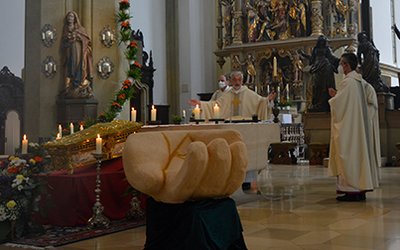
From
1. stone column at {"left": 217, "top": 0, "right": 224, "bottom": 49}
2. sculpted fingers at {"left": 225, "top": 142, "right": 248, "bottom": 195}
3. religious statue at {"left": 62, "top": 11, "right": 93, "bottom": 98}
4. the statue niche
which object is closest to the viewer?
sculpted fingers at {"left": 225, "top": 142, "right": 248, "bottom": 195}

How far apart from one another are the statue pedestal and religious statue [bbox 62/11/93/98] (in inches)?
5.2

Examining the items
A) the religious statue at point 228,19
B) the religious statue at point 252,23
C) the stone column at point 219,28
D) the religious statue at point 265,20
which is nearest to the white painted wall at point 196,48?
the stone column at point 219,28

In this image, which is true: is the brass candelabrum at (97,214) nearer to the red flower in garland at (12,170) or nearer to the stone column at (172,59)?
the red flower in garland at (12,170)

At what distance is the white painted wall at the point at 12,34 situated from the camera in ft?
39.0

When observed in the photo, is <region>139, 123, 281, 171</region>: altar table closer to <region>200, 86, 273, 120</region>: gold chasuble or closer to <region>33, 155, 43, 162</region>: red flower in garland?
<region>200, 86, 273, 120</region>: gold chasuble

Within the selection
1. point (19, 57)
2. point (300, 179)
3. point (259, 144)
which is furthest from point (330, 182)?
point (19, 57)

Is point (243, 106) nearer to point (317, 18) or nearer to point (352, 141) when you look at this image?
point (352, 141)

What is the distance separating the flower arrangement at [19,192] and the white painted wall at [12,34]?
746cm

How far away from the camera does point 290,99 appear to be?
17281mm

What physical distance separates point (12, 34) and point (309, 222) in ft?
29.6

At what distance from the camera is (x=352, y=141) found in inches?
263

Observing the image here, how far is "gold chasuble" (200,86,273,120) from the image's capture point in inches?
317

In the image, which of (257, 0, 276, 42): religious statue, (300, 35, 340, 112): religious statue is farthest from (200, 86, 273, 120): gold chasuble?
(257, 0, 276, 42): religious statue

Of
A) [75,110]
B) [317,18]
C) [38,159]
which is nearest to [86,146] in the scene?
[38,159]
